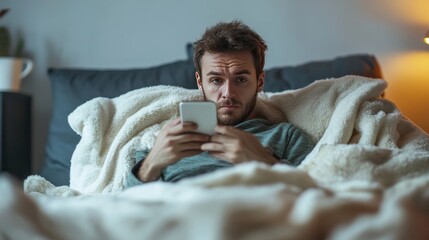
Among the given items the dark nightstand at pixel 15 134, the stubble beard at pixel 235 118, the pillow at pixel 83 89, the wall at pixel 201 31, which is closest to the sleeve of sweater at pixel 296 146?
the stubble beard at pixel 235 118

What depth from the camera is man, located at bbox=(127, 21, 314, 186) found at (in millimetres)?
1120

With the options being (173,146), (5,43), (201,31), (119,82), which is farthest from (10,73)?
(173,146)

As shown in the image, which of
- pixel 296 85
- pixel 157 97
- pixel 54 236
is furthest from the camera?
pixel 296 85

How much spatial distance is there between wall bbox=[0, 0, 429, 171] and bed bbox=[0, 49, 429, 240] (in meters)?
0.27

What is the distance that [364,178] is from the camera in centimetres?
82

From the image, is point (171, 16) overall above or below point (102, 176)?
above

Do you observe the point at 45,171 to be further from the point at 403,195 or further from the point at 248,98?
the point at 403,195

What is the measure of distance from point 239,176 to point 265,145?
69 centimetres

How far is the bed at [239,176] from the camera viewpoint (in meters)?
0.50

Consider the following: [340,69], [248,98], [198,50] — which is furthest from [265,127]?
[340,69]

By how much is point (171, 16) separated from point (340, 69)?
796mm

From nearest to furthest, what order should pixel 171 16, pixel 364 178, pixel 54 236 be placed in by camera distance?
pixel 54 236 < pixel 364 178 < pixel 171 16

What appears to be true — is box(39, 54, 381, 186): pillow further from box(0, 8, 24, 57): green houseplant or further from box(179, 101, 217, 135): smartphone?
box(179, 101, 217, 135): smartphone

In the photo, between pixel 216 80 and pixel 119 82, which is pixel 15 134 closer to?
pixel 119 82
